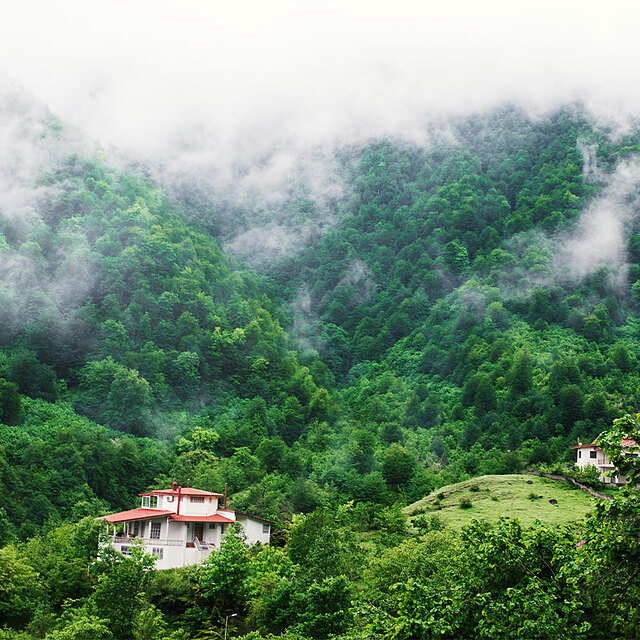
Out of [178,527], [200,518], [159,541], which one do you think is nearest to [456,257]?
[200,518]

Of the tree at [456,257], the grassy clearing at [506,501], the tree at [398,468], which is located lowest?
the grassy clearing at [506,501]

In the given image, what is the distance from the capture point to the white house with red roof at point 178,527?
5812cm

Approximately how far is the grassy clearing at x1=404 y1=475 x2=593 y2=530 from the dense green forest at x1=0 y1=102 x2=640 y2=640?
17.7 ft

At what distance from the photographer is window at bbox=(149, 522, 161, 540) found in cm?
5888

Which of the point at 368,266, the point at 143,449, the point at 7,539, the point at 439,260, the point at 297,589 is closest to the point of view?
the point at 297,589

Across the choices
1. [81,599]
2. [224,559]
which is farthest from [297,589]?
[81,599]

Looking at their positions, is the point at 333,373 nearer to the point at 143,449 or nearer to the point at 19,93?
the point at 143,449

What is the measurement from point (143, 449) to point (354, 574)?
2146 inches

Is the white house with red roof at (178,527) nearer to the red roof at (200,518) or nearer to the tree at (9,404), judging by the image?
the red roof at (200,518)

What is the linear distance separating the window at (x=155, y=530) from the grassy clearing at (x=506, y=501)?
20.9m

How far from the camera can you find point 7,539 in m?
69.8

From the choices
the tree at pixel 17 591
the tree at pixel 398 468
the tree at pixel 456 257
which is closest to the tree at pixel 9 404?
the tree at pixel 398 468

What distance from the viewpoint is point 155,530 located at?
5912 centimetres

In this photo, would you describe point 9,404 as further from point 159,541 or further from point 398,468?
point 159,541
